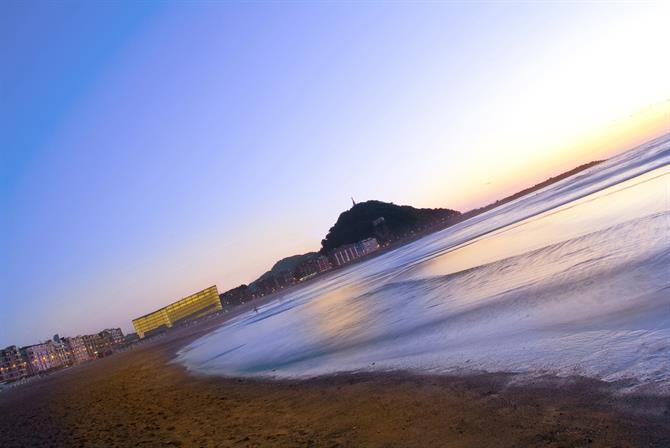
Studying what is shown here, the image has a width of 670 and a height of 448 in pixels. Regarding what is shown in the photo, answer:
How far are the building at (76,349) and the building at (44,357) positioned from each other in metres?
3.33

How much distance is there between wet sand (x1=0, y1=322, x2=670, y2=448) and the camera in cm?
509

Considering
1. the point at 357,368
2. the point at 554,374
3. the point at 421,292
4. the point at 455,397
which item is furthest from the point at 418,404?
the point at 421,292

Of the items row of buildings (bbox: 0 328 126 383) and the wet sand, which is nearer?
the wet sand

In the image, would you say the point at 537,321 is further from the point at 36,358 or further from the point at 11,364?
the point at 36,358

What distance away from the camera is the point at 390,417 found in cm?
730

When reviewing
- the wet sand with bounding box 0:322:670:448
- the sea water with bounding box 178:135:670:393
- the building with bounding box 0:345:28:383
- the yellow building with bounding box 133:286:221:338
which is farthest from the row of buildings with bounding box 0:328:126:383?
the wet sand with bounding box 0:322:670:448

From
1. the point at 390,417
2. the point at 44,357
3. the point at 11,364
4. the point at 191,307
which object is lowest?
the point at 390,417

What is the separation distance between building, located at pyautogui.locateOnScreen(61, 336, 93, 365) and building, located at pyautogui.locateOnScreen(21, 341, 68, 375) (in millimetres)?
3334

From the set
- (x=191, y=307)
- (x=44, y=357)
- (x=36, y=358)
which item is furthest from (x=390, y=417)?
(x=191, y=307)

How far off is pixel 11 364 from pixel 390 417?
606 feet

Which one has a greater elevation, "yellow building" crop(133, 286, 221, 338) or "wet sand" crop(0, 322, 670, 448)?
"yellow building" crop(133, 286, 221, 338)

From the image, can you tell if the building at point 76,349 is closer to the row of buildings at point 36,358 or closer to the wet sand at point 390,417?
the row of buildings at point 36,358

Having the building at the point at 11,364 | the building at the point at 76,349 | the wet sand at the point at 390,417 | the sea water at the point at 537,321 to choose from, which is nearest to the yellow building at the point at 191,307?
the building at the point at 76,349

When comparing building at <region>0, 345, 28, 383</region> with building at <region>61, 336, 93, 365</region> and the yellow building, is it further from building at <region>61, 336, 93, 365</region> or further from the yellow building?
the yellow building
